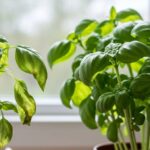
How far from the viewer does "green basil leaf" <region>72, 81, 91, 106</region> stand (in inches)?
38.7

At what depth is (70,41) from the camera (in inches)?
37.5

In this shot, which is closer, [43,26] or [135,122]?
[135,122]

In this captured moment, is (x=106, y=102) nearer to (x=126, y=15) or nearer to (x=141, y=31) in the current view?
(x=141, y=31)

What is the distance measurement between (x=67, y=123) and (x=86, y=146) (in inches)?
3.5

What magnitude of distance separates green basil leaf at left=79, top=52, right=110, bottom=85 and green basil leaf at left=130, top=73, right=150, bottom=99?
0.06 meters

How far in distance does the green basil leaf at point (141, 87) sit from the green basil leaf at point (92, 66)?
60 millimetres

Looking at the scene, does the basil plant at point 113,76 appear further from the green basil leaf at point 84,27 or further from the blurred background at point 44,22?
the blurred background at point 44,22

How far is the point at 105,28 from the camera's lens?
3.21 ft

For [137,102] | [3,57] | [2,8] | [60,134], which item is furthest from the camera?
[2,8]

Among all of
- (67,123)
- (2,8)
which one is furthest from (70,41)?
(2,8)

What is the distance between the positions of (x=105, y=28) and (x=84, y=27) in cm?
5

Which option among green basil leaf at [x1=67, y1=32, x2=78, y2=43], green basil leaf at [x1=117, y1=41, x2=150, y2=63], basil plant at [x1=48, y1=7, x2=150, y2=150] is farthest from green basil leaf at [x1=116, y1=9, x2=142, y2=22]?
green basil leaf at [x1=117, y1=41, x2=150, y2=63]

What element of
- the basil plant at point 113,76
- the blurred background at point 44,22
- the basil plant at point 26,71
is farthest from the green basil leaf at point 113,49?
the blurred background at point 44,22

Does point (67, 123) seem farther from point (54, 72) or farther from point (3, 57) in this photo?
point (3, 57)
